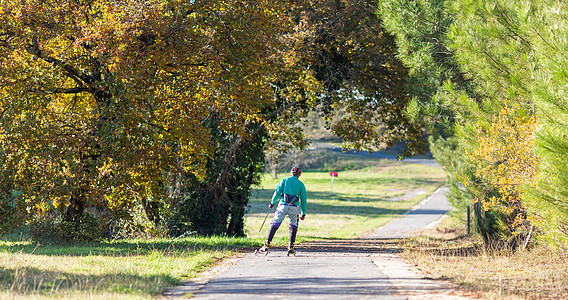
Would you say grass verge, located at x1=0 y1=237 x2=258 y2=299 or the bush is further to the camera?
the bush

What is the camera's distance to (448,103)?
555 inches

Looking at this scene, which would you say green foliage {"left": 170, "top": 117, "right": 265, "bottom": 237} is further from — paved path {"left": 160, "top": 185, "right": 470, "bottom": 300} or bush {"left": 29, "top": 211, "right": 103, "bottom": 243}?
paved path {"left": 160, "top": 185, "right": 470, "bottom": 300}

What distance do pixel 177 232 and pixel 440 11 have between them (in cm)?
1012

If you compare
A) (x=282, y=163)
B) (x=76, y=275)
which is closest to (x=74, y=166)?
(x=76, y=275)

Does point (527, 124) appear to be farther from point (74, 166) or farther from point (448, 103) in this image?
point (74, 166)

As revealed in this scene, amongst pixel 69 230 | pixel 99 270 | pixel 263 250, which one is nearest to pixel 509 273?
pixel 263 250

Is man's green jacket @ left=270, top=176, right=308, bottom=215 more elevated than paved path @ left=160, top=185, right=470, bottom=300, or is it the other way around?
man's green jacket @ left=270, top=176, right=308, bottom=215

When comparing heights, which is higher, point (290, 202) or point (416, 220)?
point (290, 202)

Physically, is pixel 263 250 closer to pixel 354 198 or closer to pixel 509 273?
pixel 509 273

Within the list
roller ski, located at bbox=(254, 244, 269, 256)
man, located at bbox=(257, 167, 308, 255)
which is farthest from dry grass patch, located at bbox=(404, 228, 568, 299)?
roller ski, located at bbox=(254, 244, 269, 256)

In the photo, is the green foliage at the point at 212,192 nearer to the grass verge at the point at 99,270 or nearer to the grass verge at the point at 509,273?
the grass verge at the point at 99,270

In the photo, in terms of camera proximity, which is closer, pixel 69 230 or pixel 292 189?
pixel 292 189

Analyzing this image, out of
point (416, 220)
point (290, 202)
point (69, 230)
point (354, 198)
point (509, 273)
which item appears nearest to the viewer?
point (509, 273)

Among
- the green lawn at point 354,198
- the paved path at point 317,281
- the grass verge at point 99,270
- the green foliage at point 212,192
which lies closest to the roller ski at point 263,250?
the paved path at point 317,281
